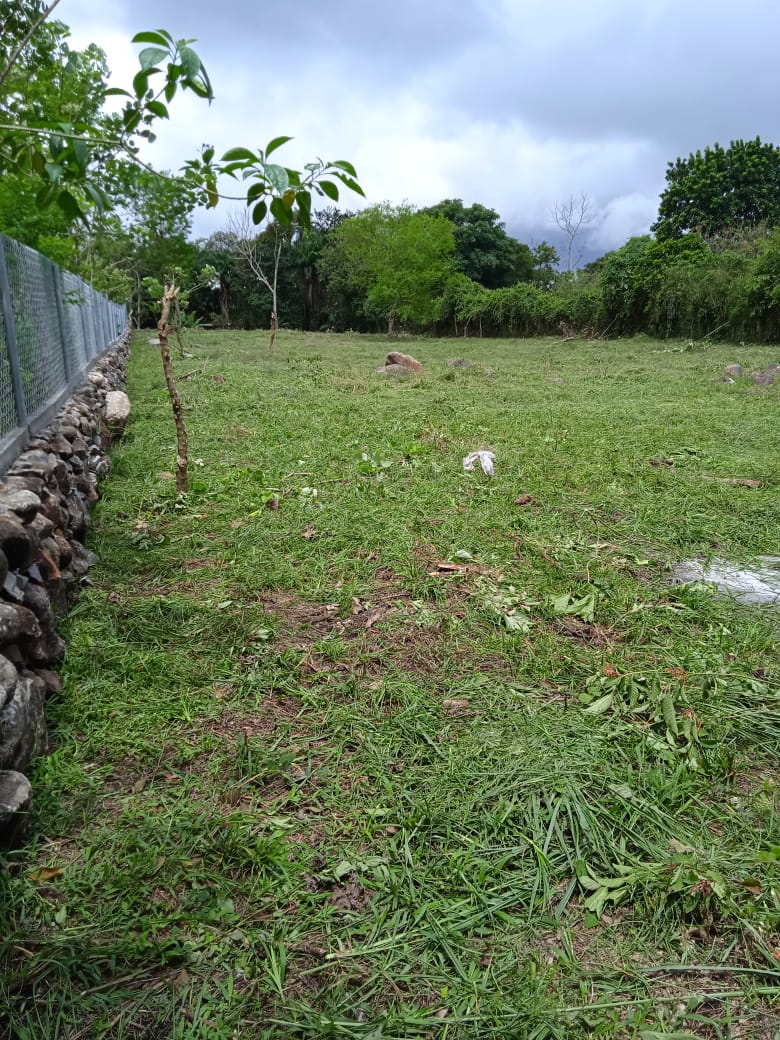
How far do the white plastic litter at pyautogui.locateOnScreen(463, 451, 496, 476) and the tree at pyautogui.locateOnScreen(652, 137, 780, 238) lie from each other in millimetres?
31327

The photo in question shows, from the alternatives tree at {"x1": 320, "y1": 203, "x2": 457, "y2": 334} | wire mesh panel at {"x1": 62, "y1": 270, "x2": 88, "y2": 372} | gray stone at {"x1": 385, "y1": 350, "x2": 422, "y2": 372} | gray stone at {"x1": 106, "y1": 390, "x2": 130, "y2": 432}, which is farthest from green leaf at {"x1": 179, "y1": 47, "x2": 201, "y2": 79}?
tree at {"x1": 320, "y1": 203, "x2": 457, "y2": 334}

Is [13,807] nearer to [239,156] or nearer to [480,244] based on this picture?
[239,156]

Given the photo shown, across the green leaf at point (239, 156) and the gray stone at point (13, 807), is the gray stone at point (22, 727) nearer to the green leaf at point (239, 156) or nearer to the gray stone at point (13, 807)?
the gray stone at point (13, 807)

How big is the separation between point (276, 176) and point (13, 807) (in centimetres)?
165

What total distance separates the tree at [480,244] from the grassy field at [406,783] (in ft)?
123

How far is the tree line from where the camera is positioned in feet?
3.98

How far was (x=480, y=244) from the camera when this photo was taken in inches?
1535

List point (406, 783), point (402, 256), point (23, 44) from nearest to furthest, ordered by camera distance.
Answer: point (23, 44), point (406, 783), point (402, 256)

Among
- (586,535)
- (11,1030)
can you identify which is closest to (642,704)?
(586,535)

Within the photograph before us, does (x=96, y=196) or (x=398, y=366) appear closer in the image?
(x=96, y=196)

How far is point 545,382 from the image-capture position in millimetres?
11531

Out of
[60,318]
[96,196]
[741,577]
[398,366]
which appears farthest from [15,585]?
[398,366]

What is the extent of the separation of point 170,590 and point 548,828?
2225 mm

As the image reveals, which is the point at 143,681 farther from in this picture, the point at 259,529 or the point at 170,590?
the point at 259,529
